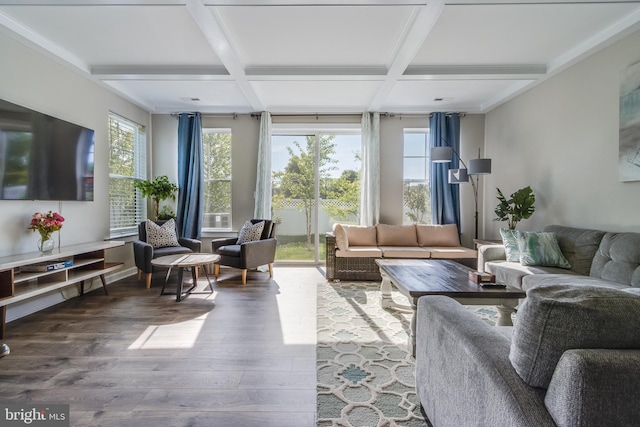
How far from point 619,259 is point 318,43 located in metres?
3.43

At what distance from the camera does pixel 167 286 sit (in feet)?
13.5

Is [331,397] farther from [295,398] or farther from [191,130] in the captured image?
[191,130]

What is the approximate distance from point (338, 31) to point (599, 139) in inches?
115

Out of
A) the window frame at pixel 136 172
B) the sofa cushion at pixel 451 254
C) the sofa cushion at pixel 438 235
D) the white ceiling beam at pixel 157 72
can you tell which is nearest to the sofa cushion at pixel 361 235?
the sofa cushion at pixel 438 235

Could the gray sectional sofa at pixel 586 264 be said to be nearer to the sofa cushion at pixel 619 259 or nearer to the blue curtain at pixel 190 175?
the sofa cushion at pixel 619 259

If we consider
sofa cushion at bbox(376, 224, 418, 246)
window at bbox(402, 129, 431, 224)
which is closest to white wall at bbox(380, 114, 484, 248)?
window at bbox(402, 129, 431, 224)

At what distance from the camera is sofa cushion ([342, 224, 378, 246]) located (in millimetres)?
4852

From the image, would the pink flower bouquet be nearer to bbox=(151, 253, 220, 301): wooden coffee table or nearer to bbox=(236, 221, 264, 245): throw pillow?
bbox=(151, 253, 220, 301): wooden coffee table

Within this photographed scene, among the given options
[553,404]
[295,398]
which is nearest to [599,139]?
[553,404]

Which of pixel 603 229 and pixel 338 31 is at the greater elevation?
pixel 338 31

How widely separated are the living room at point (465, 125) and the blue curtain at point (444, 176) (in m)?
0.22

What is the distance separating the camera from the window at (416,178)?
17.8 ft

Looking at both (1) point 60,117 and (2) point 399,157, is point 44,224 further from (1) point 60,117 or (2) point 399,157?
(2) point 399,157

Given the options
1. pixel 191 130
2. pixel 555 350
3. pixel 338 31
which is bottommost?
pixel 555 350
